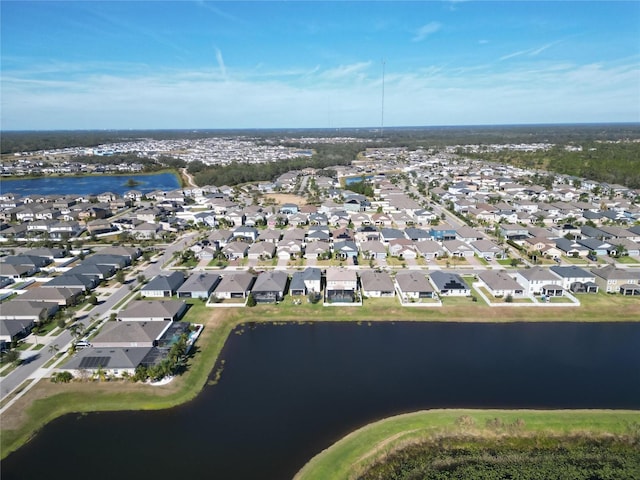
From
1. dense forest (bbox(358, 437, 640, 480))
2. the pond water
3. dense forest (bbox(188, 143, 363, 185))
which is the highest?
dense forest (bbox(188, 143, 363, 185))

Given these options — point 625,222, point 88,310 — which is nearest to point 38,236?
point 88,310

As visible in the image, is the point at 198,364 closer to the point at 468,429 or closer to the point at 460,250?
the point at 468,429

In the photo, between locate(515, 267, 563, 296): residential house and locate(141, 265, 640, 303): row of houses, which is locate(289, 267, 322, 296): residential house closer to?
locate(141, 265, 640, 303): row of houses

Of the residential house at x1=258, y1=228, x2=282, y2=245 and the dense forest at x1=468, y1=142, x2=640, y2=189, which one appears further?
the dense forest at x1=468, y1=142, x2=640, y2=189

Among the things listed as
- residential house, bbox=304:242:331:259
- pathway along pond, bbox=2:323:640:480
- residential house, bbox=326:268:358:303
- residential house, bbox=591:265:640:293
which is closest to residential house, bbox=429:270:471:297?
A: pathway along pond, bbox=2:323:640:480

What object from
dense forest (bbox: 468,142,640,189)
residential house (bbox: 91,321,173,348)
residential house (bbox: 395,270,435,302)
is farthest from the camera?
dense forest (bbox: 468,142,640,189)
